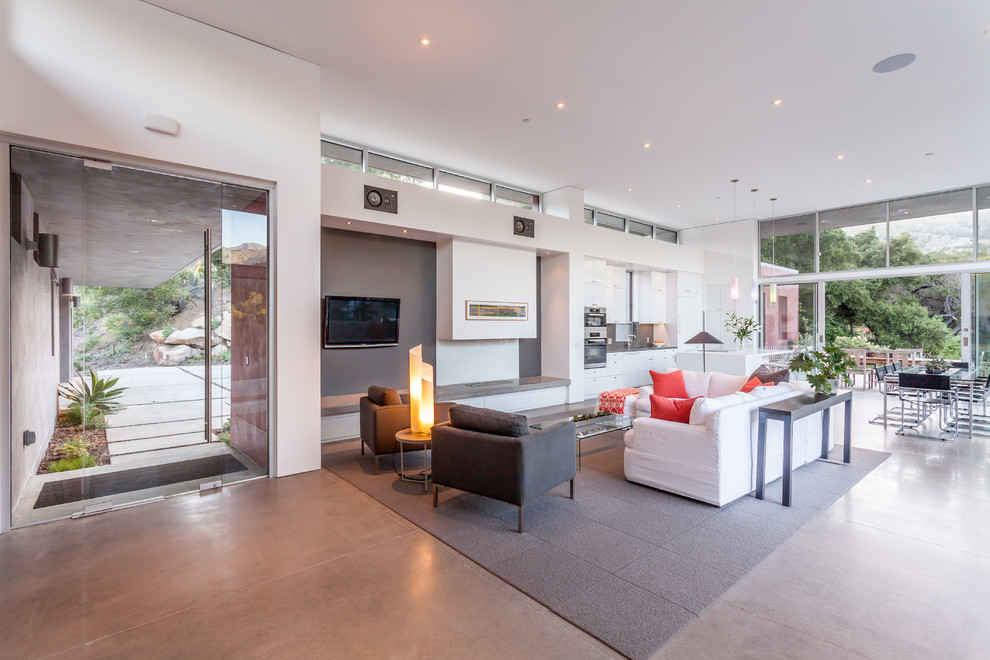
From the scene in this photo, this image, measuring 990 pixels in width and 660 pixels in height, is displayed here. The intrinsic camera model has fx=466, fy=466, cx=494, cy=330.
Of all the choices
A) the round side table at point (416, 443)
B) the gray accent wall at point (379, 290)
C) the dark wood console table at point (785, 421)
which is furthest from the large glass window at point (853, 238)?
the round side table at point (416, 443)

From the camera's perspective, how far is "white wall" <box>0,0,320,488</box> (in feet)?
10.6

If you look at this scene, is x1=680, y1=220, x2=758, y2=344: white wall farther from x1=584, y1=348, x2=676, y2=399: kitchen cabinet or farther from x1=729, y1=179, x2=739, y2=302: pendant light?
x1=584, y1=348, x2=676, y2=399: kitchen cabinet

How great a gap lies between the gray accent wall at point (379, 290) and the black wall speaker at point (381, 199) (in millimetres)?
768

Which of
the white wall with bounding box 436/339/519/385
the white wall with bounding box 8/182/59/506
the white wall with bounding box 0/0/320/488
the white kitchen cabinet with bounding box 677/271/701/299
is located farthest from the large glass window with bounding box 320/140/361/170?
the white kitchen cabinet with bounding box 677/271/701/299

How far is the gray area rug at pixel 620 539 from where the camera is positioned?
7.58 ft

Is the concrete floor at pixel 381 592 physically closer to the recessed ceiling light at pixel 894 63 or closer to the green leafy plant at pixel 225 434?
the green leafy plant at pixel 225 434

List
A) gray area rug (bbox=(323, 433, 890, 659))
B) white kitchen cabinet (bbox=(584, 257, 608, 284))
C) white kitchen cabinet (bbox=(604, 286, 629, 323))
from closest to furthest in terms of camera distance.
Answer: gray area rug (bbox=(323, 433, 890, 659)) → white kitchen cabinet (bbox=(584, 257, 608, 284)) → white kitchen cabinet (bbox=(604, 286, 629, 323))

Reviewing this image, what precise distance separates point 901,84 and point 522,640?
602 centimetres

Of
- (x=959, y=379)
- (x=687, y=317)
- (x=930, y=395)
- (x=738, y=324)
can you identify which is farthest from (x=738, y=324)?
(x=959, y=379)

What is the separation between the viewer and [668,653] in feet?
6.53

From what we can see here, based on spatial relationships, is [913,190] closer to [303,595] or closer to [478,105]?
[478,105]

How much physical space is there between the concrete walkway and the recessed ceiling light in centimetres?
655

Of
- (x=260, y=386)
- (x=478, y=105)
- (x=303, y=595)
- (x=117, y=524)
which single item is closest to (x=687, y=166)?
(x=478, y=105)

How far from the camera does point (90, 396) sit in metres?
3.54
